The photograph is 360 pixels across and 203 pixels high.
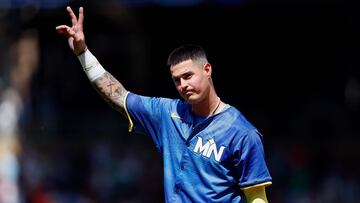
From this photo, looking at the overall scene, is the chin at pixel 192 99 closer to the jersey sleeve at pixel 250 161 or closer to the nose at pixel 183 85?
the nose at pixel 183 85

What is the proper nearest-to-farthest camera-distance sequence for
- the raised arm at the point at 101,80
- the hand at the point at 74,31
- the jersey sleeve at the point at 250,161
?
the jersey sleeve at the point at 250,161 → the hand at the point at 74,31 → the raised arm at the point at 101,80

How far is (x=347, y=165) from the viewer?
1512 cm

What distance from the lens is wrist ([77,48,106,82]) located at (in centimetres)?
696

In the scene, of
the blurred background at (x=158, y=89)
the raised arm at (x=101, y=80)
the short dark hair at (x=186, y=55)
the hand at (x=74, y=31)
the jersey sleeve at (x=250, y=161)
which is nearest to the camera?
the jersey sleeve at (x=250, y=161)

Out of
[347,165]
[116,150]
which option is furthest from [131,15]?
[347,165]

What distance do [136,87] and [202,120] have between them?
1256 centimetres

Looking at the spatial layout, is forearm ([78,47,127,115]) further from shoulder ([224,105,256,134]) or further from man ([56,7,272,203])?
shoulder ([224,105,256,134])

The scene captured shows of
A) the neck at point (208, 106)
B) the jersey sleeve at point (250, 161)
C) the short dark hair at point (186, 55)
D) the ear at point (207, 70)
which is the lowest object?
the jersey sleeve at point (250, 161)

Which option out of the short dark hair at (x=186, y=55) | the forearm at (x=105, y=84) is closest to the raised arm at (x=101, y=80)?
the forearm at (x=105, y=84)

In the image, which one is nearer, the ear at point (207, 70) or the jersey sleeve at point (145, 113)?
the ear at point (207, 70)

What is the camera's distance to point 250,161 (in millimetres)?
6492

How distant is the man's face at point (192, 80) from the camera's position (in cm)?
652

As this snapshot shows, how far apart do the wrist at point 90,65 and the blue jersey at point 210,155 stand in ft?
1.73

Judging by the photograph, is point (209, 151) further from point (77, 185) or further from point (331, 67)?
point (331, 67)
